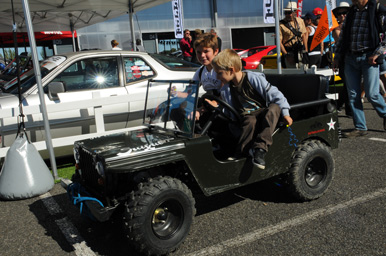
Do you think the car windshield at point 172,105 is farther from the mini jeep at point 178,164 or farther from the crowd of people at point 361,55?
the crowd of people at point 361,55

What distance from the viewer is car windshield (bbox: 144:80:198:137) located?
297 cm

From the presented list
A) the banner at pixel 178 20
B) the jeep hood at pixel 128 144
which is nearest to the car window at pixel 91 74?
the jeep hood at pixel 128 144

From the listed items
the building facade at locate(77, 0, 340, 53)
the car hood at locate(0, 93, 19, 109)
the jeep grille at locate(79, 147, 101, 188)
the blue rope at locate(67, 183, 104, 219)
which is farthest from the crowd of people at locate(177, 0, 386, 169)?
the building facade at locate(77, 0, 340, 53)

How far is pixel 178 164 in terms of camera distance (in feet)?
9.69

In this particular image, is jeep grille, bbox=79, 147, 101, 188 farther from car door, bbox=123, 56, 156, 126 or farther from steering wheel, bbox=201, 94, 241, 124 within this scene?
car door, bbox=123, 56, 156, 126

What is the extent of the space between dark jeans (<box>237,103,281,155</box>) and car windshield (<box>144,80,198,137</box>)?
53cm

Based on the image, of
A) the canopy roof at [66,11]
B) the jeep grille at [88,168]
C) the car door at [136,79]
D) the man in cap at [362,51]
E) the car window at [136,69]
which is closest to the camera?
the jeep grille at [88,168]

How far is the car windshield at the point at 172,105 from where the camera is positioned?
2.97 meters

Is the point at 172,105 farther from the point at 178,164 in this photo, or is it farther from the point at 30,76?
the point at 30,76

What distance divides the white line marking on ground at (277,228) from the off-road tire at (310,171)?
0.21 meters

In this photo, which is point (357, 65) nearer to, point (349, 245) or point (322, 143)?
point (322, 143)

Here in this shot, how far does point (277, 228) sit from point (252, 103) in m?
1.11

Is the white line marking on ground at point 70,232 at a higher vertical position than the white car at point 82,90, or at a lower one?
lower

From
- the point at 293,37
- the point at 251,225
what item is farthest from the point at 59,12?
the point at 251,225
